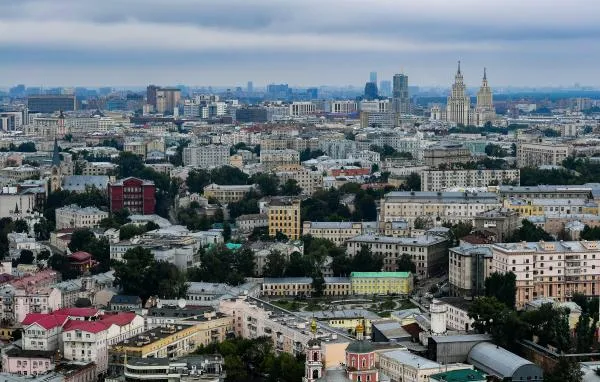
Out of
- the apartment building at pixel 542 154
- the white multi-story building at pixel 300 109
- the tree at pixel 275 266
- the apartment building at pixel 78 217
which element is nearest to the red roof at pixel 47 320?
the tree at pixel 275 266

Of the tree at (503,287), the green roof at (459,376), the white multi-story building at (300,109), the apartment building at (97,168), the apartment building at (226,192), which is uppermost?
the white multi-story building at (300,109)

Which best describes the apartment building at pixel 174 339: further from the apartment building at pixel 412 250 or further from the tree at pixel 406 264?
the apartment building at pixel 412 250

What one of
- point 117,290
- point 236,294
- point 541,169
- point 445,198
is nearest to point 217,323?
point 236,294

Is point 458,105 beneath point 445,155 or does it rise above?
above

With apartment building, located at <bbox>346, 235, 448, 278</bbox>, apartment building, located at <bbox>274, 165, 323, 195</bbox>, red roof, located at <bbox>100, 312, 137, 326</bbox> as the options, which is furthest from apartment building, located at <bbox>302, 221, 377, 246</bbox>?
red roof, located at <bbox>100, 312, 137, 326</bbox>

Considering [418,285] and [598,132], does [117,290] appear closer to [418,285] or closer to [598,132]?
[418,285]

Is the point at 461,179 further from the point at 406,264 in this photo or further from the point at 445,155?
the point at 406,264

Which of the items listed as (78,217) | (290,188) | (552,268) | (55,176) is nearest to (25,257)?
(78,217)
